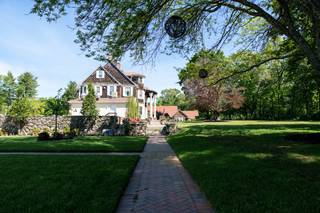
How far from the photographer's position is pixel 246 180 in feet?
20.1

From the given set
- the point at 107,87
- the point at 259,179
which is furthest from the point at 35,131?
the point at 259,179

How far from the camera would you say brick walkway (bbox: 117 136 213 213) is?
464 centimetres

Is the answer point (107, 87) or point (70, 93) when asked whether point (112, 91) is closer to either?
point (107, 87)

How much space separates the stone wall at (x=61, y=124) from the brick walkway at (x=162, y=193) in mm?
16437

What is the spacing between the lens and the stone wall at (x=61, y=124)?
2423cm

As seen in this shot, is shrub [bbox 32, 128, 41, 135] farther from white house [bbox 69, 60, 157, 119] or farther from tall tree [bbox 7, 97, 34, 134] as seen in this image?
white house [bbox 69, 60, 157, 119]

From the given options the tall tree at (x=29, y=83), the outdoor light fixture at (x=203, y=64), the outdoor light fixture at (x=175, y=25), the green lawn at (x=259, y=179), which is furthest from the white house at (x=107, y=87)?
the tall tree at (x=29, y=83)

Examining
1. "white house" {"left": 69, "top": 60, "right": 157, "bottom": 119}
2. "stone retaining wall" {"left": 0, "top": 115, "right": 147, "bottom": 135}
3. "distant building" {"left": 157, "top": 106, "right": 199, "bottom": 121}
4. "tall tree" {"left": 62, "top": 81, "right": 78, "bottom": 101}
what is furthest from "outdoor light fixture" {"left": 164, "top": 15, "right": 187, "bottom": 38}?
"distant building" {"left": 157, "top": 106, "right": 199, "bottom": 121}

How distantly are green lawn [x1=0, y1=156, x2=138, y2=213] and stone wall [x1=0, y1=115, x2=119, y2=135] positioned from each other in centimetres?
1506

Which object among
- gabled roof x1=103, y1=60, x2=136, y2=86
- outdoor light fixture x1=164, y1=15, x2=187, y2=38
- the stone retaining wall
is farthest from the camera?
gabled roof x1=103, y1=60, x2=136, y2=86

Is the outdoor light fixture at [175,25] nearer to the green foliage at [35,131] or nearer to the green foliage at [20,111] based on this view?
the green foliage at [35,131]

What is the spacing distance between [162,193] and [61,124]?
2135 centimetres

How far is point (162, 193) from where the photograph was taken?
5.51 meters

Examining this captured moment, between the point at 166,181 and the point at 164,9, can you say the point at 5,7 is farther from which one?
the point at 166,181
